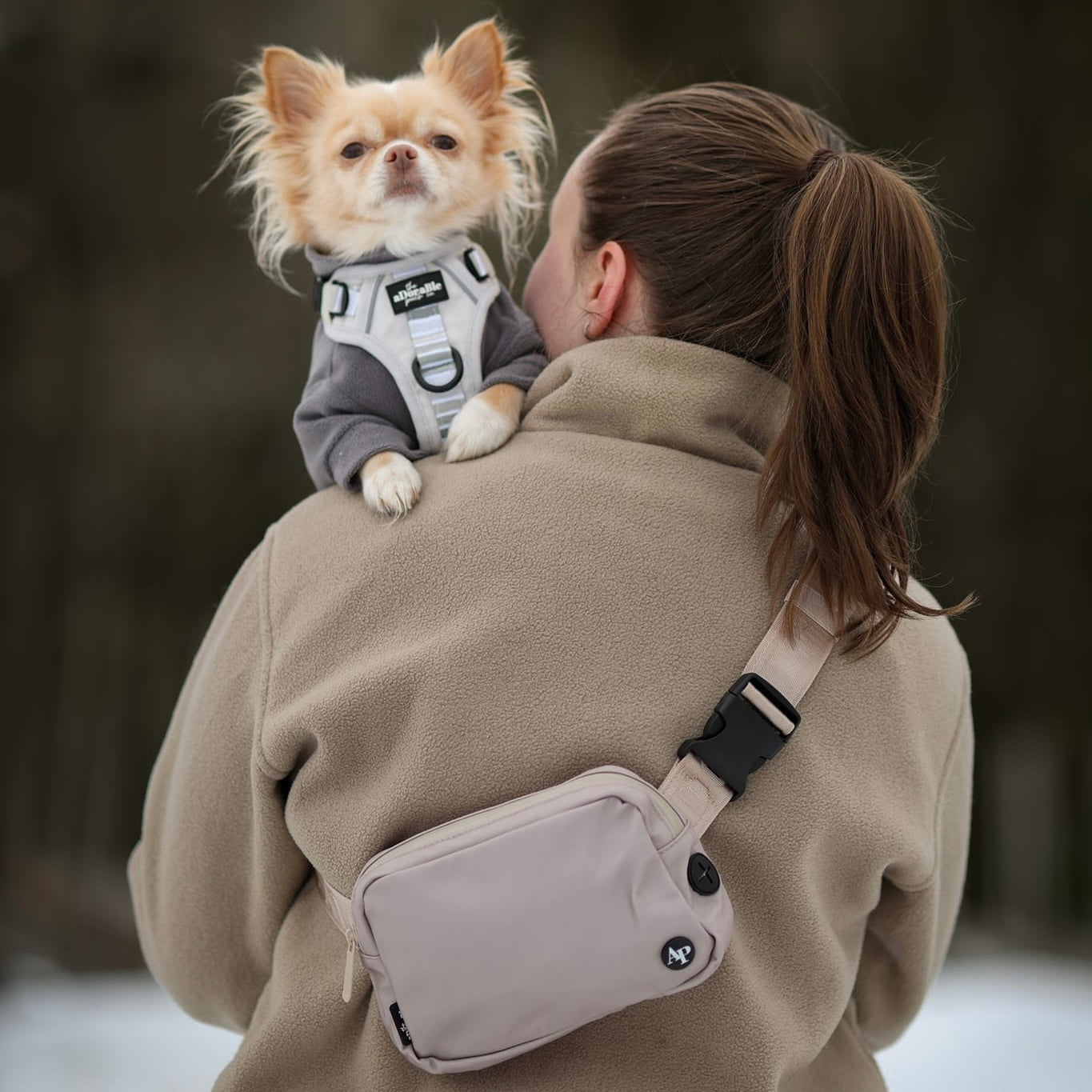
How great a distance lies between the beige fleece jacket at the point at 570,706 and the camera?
97cm

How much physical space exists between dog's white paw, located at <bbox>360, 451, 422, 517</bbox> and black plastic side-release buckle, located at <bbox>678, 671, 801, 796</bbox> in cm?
33

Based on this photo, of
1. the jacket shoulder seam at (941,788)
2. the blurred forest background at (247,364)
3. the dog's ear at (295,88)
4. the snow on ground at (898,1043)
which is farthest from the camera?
the blurred forest background at (247,364)

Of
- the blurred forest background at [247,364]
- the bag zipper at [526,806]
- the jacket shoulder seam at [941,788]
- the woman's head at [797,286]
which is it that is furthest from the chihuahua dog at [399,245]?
the blurred forest background at [247,364]

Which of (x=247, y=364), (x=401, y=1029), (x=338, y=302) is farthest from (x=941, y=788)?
(x=247, y=364)

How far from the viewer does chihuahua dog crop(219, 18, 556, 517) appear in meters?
1.13

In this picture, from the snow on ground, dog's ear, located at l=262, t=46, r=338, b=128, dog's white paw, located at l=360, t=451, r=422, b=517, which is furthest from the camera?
the snow on ground

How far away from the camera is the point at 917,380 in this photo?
41.8 inches

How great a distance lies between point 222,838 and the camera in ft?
3.79

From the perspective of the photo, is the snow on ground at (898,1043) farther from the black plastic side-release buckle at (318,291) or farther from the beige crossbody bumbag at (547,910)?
the black plastic side-release buckle at (318,291)

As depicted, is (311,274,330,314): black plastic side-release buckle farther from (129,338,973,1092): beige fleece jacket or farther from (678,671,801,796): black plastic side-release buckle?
(678,671,801,796): black plastic side-release buckle

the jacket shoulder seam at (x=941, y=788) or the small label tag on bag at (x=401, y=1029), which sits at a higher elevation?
the jacket shoulder seam at (x=941, y=788)

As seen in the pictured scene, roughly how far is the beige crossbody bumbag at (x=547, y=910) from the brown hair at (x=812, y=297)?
0.73ft

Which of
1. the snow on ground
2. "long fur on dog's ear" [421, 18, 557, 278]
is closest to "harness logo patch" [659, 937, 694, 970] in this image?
"long fur on dog's ear" [421, 18, 557, 278]

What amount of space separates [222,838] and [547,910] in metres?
0.41
